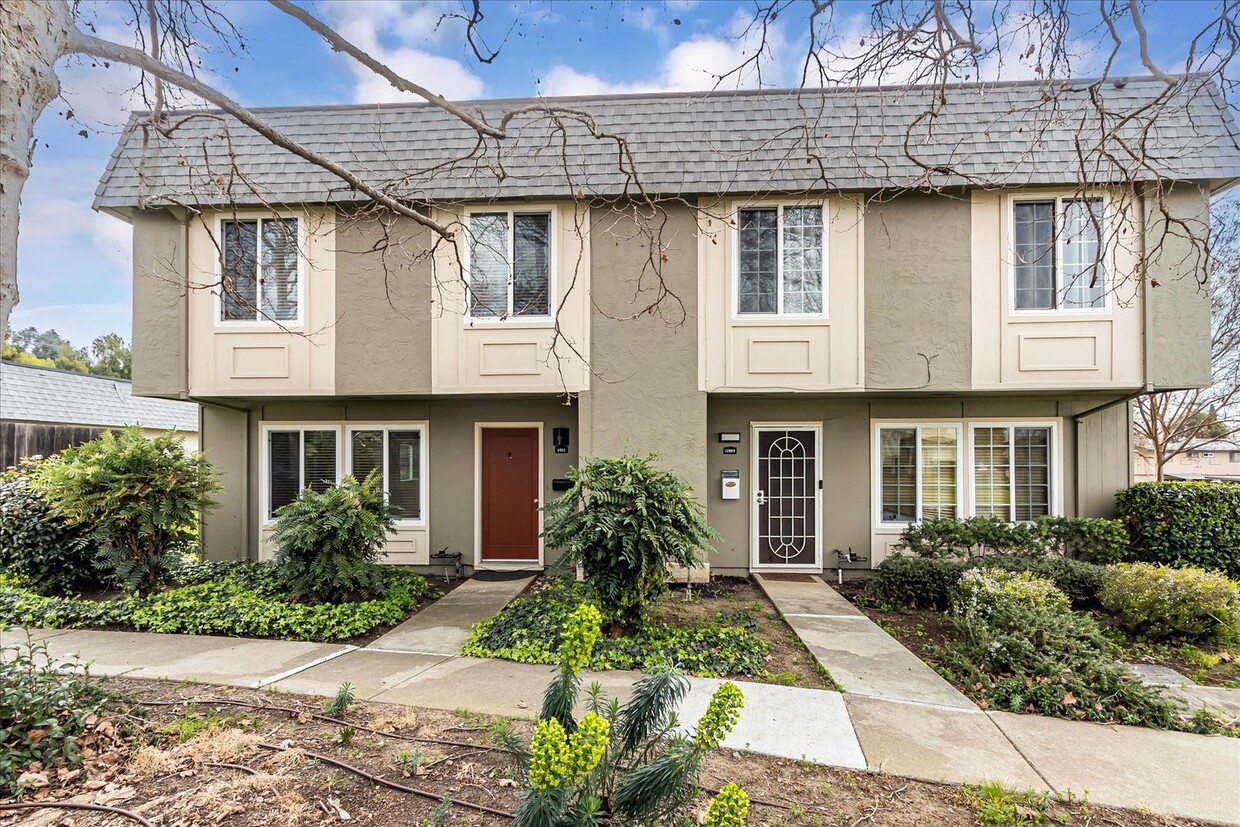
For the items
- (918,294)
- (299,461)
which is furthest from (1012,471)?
(299,461)

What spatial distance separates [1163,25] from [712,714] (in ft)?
18.0

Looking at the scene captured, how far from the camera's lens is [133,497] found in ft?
20.8

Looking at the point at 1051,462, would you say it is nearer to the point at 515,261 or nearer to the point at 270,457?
the point at 515,261

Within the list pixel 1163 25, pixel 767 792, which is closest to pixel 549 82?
pixel 1163 25

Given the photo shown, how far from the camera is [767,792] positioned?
301cm

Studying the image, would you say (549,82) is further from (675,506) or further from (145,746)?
(145,746)

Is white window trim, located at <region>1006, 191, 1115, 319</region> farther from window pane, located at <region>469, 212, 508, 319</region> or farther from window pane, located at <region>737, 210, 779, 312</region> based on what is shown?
window pane, located at <region>469, 212, 508, 319</region>

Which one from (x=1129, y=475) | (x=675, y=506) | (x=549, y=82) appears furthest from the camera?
(x=1129, y=475)

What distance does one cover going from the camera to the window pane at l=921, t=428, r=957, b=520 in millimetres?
8219

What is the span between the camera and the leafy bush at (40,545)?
670cm

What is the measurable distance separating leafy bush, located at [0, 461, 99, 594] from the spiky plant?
25.0 ft

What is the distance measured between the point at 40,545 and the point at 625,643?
24.8 ft

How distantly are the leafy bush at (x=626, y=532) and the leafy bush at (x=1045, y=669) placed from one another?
257 centimetres

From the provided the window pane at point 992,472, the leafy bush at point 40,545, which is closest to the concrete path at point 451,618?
the leafy bush at point 40,545
